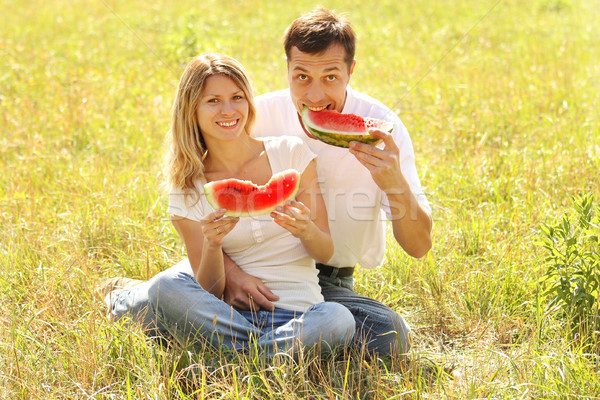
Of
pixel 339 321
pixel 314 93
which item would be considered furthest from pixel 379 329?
pixel 314 93

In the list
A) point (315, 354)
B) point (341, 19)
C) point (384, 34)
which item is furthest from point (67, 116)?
point (384, 34)

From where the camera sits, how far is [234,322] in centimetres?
315

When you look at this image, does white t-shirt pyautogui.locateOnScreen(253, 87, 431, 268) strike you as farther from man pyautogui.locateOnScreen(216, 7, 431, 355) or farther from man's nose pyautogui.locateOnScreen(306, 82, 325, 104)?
man's nose pyautogui.locateOnScreen(306, 82, 325, 104)

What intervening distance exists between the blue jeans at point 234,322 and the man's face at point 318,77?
3.61 feet

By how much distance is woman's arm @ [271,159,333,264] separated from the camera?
119 inches

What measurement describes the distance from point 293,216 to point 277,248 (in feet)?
1.35

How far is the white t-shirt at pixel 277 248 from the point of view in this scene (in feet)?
10.9

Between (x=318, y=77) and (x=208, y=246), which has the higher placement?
(x=318, y=77)

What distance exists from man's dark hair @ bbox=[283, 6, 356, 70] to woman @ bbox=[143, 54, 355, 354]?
1.22 feet

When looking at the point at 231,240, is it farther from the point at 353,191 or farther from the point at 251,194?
the point at 353,191

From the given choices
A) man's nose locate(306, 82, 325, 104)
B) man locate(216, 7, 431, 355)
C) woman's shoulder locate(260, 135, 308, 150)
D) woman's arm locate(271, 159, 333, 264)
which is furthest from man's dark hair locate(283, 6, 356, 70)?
woman's arm locate(271, 159, 333, 264)

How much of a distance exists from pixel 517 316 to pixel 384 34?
313 inches

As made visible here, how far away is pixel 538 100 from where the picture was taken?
678 centimetres

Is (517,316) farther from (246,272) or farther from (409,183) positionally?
(246,272)
